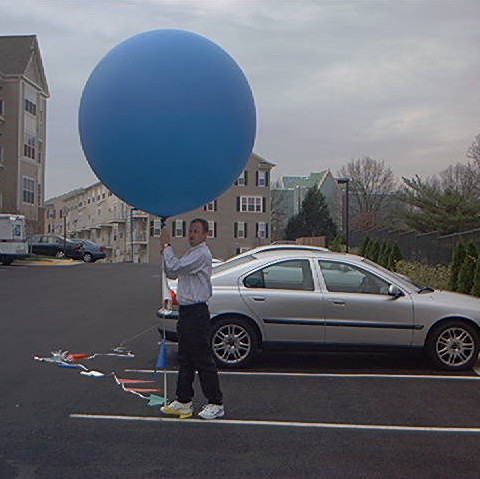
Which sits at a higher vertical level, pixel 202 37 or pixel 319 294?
pixel 202 37

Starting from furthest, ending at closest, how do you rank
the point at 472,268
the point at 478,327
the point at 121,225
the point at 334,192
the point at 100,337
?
1. the point at 334,192
2. the point at 121,225
3. the point at 472,268
4. the point at 100,337
5. the point at 478,327

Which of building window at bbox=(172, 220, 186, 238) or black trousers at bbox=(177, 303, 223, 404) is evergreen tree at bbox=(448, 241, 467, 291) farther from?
building window at bbox=(172, 220, 186, 238)

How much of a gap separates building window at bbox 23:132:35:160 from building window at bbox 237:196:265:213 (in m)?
23.4

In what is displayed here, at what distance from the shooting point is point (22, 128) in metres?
44.7

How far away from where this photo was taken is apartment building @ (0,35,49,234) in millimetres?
A: 43728

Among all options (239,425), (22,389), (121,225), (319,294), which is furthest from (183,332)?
(121,225)

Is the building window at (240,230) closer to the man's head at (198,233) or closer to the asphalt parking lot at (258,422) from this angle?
the asphalt parking lot at (258,422)

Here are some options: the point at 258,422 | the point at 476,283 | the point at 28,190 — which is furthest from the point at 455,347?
the point at 28,190

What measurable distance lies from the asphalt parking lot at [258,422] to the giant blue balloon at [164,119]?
204 centimetres

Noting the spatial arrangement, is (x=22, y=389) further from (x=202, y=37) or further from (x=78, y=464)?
(x=202, y=37)

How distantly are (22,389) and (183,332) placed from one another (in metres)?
2.37

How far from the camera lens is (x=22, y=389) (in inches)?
296

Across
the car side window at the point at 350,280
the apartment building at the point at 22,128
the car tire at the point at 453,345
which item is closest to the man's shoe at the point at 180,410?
the car side window at the point at 350,280

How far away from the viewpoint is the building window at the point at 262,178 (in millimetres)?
65250
